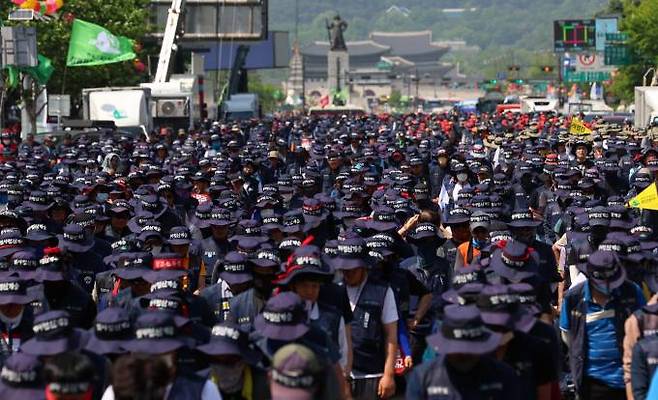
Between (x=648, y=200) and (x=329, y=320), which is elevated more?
(x=648, y=200)

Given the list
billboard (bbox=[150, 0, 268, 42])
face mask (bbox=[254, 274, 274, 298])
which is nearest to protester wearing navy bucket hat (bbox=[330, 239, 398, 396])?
face mask (bbox=[254, 274, 274, 298])

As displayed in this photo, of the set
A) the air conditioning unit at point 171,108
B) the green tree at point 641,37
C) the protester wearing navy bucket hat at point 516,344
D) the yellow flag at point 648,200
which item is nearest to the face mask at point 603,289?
the protester wearing navy bucket hat at point 516,344

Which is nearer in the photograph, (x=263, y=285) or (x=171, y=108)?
(x=263, y=285)

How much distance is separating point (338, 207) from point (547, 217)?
229 centimetres

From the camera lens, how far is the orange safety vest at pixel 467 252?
12.6 metres

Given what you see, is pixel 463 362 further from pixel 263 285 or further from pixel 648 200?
pixel 648 200

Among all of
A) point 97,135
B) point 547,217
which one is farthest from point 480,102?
point 547,217

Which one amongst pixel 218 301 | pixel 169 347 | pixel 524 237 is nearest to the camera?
pixel 169 347

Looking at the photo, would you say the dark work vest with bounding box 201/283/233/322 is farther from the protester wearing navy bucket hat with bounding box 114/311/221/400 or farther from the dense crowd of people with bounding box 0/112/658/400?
the protester wearing navy bucket hat with bounding box 114/311/221/400

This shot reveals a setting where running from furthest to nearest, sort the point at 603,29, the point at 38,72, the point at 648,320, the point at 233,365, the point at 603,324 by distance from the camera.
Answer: the point at 603,29 < the point at 38,72 < the point at 603,324 < the point at 648,320 < the point at 233,365

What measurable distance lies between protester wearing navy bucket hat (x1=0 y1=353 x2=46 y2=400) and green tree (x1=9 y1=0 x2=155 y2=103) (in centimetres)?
4760

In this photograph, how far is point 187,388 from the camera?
25.1 feet

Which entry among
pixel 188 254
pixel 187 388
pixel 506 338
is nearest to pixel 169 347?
pixel 187 388

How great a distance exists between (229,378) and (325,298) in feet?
5.36
